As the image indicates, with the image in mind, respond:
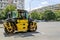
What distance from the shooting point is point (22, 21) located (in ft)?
50.4

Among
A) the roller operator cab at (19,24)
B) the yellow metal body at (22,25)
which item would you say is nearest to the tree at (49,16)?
the roller operator cab at (19,24)

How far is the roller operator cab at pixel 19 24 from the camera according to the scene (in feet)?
49.4

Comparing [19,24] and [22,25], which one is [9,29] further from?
[22,25]

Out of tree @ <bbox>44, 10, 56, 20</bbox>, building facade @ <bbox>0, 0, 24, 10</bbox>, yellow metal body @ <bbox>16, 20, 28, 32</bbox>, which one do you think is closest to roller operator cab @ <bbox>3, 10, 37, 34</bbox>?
yellow metal body @ <bbox>16, 20, 28, 32</bbox>

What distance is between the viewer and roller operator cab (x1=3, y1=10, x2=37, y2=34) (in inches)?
593

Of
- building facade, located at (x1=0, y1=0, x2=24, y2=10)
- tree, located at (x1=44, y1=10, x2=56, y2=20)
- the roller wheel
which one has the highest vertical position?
building facade, located at (x1=0, y1=0, x2=24, y2=10)

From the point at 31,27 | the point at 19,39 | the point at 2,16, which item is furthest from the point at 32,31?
the point at 2,16

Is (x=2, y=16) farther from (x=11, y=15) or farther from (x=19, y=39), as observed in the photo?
(x=19, y=39)

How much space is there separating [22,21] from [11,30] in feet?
3.53

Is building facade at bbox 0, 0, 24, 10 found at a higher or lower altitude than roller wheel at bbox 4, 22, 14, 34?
higher

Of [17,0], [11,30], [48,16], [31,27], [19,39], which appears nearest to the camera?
[19,39]

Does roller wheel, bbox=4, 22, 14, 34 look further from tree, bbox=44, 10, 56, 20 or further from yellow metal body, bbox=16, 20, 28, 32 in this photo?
tree, bbox=44, 10, 56, 20

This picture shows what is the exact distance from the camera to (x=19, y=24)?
1504 centimetres

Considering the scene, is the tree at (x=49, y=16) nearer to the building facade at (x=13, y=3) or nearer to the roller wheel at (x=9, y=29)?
the building facade at (x=13, y=3)
